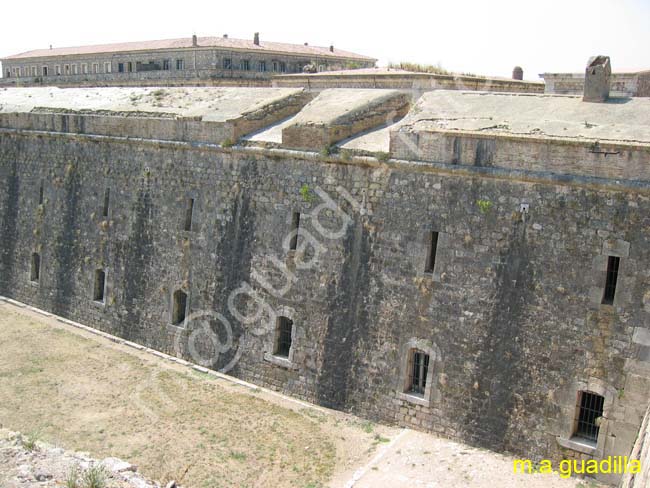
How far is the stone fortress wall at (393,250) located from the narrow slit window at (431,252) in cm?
5

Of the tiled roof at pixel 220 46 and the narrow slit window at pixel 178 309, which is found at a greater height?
the tiled roof at pixel 220 46

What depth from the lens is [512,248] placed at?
1273cm

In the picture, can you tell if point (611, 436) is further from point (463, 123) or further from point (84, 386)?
point (84, 386)

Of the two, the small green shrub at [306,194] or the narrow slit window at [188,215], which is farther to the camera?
the narrow slit window at [188,215]

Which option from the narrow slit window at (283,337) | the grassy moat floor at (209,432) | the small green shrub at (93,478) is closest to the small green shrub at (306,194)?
the narrow slit window at (283,337)

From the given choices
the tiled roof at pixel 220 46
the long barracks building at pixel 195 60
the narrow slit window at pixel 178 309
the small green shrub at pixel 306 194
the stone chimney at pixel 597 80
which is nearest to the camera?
the stone chimney at pixel 597 80

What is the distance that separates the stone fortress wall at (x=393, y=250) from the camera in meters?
11.9

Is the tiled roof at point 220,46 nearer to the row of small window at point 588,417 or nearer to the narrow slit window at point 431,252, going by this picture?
the narrow slit window at point 431,252

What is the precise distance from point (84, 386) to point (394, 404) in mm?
7078

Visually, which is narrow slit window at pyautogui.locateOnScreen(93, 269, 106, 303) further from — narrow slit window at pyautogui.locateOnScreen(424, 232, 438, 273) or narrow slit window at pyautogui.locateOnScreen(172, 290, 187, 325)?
narrow slit window at pyautogui.locateOnScreen(424, 232, 438, 273)

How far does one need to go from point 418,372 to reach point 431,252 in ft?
7.87

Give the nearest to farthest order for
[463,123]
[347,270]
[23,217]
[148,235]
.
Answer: [463,123] < [347,270] < [148,235] < [23,217]

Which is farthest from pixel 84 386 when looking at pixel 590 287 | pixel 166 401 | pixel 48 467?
pixel 590 287

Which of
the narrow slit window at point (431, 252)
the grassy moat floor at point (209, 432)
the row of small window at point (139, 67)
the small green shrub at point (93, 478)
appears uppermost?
the row of small window at point (139, 67)
